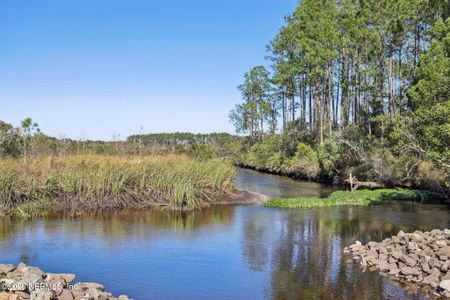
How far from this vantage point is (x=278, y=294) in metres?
12.6

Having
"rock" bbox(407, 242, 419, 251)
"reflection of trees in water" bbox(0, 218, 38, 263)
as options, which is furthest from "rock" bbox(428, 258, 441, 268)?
"reflection of trees in water" bbox(0, 218, 38, 263)

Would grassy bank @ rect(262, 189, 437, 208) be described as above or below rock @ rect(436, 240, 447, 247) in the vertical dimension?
above

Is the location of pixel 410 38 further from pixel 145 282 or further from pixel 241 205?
pixel 145 282

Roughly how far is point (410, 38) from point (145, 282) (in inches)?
1473

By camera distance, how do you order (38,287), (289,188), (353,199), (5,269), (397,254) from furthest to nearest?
(289,188) → (353,199) → (397,254) → (5,269) → (38,287)

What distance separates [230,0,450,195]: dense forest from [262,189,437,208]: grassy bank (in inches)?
65.8

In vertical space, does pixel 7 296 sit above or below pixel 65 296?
above

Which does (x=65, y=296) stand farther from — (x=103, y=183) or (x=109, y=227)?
(x=103, y=183)

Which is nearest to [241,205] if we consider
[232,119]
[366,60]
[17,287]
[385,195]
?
[385,195]

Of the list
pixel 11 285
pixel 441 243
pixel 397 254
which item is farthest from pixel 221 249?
pixel 11 285

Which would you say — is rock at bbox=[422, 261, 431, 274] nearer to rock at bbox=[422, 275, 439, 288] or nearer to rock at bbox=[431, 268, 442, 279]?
rock at bbox=[431, 268, 442, 279]

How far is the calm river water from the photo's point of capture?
43.1ft

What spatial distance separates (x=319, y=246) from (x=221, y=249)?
373 centimetres

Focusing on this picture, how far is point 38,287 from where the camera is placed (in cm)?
978
